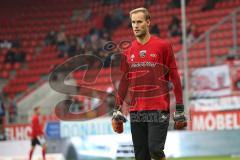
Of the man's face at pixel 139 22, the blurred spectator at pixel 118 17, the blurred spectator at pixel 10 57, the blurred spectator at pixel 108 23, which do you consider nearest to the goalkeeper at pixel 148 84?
the man's face at pixel 139 22

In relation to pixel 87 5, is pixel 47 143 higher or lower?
lower

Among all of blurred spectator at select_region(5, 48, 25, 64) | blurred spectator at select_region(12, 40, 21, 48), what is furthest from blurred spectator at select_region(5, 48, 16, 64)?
blurred spectator at select_region(12, 40, 21, 48)

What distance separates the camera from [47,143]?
22.4 meters

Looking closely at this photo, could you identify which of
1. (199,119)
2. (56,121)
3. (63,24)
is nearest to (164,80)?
(199,119)

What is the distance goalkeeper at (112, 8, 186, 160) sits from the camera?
8.19 metres

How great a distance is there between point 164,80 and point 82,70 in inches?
693

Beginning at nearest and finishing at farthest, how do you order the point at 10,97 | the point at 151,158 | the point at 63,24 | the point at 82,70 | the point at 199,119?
1. the point at 151,158
2. the point at 199,119
3. the point at 82,70
4. the point at 10,97
5. the point at 63,24

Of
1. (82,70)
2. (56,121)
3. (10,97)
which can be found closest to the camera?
(56,121)

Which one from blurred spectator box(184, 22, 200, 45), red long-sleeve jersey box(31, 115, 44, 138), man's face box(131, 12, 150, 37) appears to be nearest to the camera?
man's face box(131, 12, 150, 37)

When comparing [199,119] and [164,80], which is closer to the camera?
[164,80]

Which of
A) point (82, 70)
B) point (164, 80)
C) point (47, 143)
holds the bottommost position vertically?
point (47, 143)

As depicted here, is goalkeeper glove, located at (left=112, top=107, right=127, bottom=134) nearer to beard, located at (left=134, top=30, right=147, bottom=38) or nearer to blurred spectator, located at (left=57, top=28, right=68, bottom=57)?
beard, located at (left=134, top=30, right=147, bottom=38)

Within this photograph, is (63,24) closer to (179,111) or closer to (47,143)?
(47,143)

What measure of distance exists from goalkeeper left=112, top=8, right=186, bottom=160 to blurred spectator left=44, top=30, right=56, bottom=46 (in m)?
21.6
